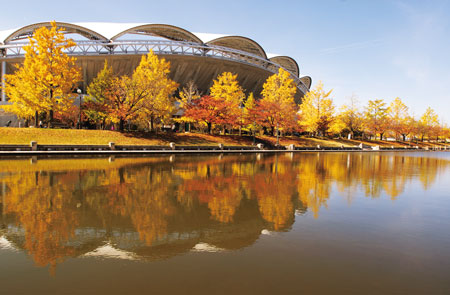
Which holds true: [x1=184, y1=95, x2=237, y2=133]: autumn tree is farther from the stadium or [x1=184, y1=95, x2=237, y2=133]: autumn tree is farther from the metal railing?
the stadium

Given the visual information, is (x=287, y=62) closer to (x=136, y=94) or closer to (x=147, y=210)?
(x=136, y=94)

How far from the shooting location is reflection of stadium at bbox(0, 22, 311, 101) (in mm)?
48844

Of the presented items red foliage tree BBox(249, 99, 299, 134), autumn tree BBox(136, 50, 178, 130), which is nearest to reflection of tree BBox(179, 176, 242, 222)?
autumn tree BBox(136, 50, 178, 130)

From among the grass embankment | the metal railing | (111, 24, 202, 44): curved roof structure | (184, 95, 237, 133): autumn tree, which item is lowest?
the grass embankment

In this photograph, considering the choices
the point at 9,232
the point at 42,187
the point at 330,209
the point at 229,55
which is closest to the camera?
the point at 9,232

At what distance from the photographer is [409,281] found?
169 inches

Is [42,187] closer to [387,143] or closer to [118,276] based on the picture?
[118,276]

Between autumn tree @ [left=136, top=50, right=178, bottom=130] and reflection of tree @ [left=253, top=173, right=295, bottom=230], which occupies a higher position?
autumn tree @ [left=136, top=50, right=178, bottom=130]

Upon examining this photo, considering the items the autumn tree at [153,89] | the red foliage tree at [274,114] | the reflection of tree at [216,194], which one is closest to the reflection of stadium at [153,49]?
the autumn tree at [153,89]

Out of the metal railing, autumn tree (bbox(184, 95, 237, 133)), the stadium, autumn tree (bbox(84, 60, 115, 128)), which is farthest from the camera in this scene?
the stadium

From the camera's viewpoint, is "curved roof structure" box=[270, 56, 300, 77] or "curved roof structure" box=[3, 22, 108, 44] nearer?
"curved roof structure" box=[3, 22, 108, 44]

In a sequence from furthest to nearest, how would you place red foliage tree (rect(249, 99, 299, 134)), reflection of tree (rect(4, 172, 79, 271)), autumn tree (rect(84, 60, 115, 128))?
red foliage tree (rect(249, 99, 299, 134)) < autumn tree (rect(84, 60, 115, 128)) < reflection of tree (rect(4, 172, 79, 271))

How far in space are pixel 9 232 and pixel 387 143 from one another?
70745 millimetres

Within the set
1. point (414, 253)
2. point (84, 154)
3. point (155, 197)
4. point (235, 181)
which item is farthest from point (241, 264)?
point (84, 154)
